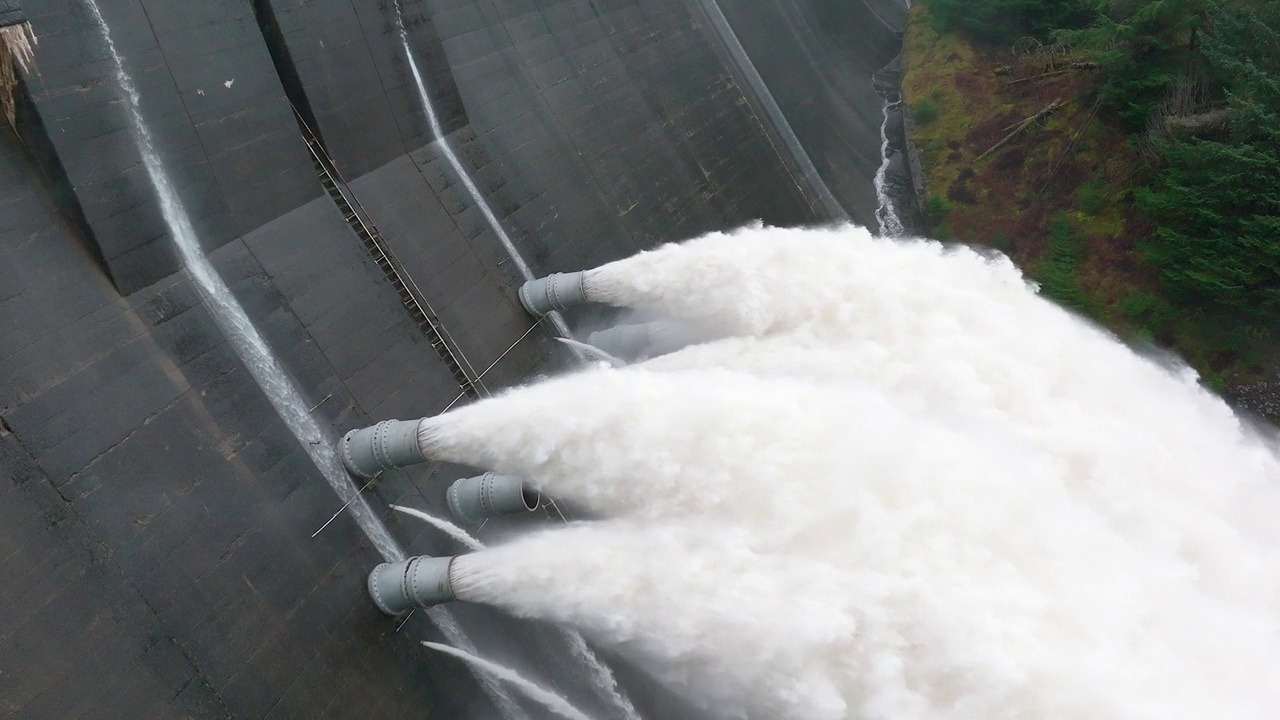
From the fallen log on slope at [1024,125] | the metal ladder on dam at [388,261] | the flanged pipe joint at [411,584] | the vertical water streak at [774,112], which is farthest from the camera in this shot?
the fallen log on slope at [1024,125]

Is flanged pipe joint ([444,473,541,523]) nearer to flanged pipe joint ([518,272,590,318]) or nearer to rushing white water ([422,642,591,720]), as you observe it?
rushing white water ([422,642,591,720])

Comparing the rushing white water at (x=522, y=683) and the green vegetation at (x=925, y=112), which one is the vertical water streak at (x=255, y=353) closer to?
the rushing white water at (x=522, y=683)

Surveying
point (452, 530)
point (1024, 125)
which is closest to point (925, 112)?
point (1024, 125)

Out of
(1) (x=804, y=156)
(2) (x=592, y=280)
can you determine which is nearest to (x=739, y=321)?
(2) (x=592, y=280)

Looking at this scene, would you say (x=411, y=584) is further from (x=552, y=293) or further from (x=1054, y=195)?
(x=1054, y=195)

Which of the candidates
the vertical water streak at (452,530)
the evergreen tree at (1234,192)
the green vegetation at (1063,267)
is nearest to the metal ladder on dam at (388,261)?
the vertical water streak at (452,530)

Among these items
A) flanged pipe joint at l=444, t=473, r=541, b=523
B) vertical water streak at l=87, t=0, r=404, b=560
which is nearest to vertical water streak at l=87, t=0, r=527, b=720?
vertical water streak at l=87, t=0, r=404, b=560

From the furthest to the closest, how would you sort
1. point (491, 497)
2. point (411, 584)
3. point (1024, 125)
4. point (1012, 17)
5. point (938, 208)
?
point (1012, 17) < point (938, 208) < point (1024, 125) < point (491, 497) < point (411, 584)
